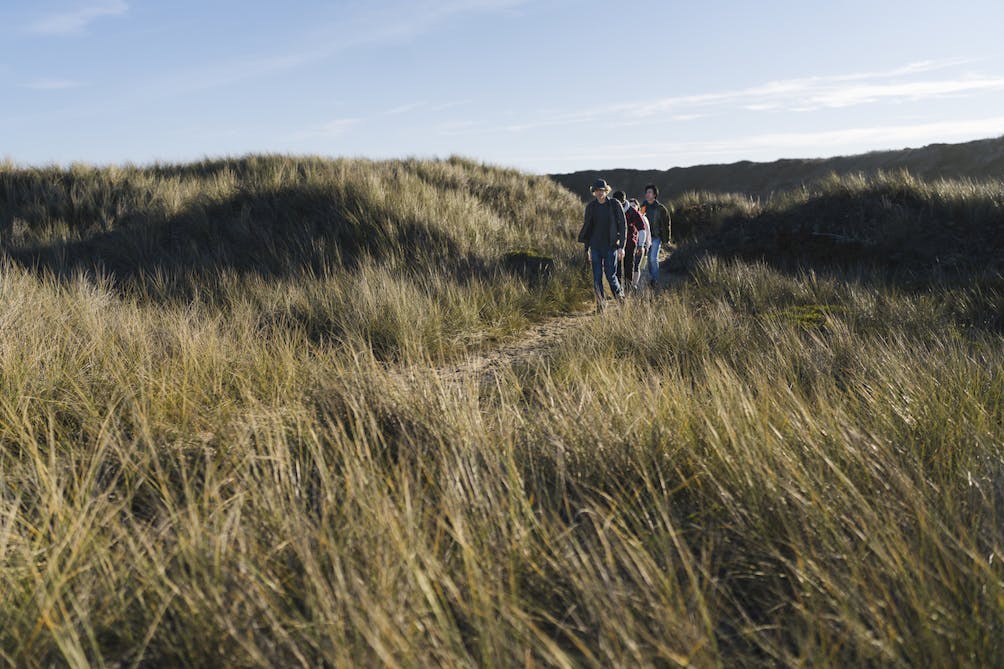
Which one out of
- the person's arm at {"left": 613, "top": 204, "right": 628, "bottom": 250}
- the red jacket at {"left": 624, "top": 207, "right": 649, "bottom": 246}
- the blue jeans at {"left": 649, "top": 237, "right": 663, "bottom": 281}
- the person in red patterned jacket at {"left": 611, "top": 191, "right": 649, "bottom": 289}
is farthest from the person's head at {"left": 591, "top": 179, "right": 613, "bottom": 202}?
the blue jeans at {"left": 649, "top": 237, "right": 663, "bottom": 281}

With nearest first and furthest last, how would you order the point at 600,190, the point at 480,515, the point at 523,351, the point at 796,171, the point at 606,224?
the point at 480,515
the point at 523,351
the point at 600,190
the point at 606,224
the point at 796,171

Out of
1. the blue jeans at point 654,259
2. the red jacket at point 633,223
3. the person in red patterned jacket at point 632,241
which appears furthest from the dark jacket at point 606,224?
the blue jeans at point 654,259

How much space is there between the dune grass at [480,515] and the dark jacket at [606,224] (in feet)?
13.2

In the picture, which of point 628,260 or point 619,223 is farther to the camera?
point 628,260

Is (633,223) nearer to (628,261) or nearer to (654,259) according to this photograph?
(628,261)

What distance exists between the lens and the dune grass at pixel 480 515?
1.56m

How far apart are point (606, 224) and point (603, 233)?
0.42ft

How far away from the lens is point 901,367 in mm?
3611

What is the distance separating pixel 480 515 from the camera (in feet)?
6.82

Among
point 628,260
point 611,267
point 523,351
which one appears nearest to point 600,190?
point 611,267

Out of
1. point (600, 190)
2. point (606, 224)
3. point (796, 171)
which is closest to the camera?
point (600, 190)

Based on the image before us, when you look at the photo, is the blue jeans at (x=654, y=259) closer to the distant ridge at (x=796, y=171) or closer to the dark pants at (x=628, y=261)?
the dark pants at (x=628, y=261)

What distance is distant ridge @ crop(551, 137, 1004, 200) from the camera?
34.8m

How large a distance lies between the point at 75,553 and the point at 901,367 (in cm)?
407
